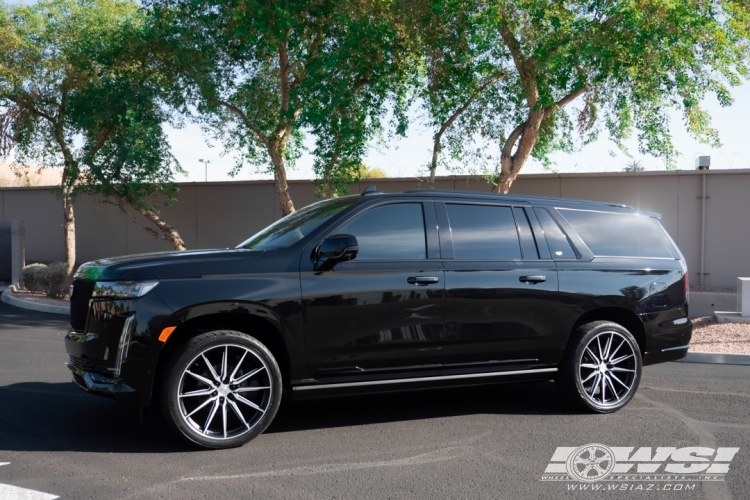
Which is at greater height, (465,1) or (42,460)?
(465,1)

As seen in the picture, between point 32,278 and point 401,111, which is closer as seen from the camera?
point 401,111

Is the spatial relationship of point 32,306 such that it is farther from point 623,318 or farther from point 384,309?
point 623,318

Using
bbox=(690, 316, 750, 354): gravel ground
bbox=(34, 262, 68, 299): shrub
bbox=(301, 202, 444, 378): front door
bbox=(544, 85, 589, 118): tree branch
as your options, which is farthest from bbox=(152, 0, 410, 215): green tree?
bbox=(301, 202, 444, 378): front door

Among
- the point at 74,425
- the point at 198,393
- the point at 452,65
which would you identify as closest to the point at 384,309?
the point at 198,393

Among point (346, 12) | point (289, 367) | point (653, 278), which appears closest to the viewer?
point (289, 367)

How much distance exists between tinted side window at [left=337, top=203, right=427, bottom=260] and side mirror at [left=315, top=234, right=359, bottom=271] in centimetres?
18

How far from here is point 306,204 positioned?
20484 mm

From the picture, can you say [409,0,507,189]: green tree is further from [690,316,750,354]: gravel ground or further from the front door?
the front door

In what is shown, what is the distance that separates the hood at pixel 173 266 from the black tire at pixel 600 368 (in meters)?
2.93

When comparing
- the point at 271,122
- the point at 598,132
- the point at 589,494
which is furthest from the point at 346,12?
the point at 589,494

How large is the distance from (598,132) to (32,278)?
13.5m

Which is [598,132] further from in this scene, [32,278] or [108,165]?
[32,278]

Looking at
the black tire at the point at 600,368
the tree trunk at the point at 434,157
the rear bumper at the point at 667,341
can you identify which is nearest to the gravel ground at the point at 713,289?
the tree trunk at the point at 434,157

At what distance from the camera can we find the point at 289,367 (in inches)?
231
